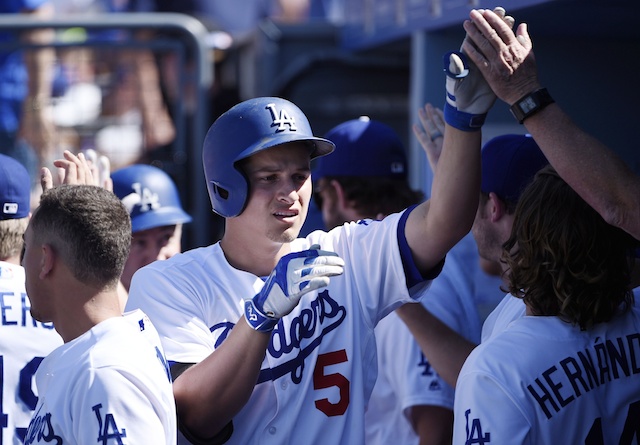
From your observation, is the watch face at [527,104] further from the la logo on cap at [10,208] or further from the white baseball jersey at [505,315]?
the la logo on cap at [10,208]

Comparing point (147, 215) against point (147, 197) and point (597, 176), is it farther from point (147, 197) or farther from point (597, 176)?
point (597, 176)

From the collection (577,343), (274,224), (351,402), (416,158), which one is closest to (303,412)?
(351,402)

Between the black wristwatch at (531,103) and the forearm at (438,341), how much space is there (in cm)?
107

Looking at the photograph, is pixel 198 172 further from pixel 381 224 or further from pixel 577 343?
pixel 577 343

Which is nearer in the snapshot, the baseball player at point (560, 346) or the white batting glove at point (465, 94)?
the baseball player at point (560, 346)

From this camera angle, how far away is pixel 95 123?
5.99m

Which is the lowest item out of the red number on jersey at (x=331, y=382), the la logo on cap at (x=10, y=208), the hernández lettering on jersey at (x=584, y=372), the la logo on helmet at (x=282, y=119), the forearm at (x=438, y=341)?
the forearm at (x=438, y=341)

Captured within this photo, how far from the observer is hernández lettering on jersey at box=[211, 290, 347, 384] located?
253 cm

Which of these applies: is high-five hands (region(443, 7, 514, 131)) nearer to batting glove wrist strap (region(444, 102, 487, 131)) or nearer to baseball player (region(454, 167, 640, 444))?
batting glove wrist strap (region(444, 102, 487, 131))

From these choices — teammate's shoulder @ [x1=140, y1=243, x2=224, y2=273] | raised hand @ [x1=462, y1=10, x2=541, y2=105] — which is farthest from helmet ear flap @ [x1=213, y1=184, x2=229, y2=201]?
raised hand @ [x1=462, y1=10, x2=541, y2=105]

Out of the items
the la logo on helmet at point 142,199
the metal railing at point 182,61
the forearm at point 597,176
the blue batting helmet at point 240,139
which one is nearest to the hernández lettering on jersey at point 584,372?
the forearm at point 597,176

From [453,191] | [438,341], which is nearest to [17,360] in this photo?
[438,341]

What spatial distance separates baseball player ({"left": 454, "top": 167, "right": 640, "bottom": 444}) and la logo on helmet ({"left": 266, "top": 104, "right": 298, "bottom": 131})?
0.71m

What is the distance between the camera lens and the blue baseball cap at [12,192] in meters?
3.17
